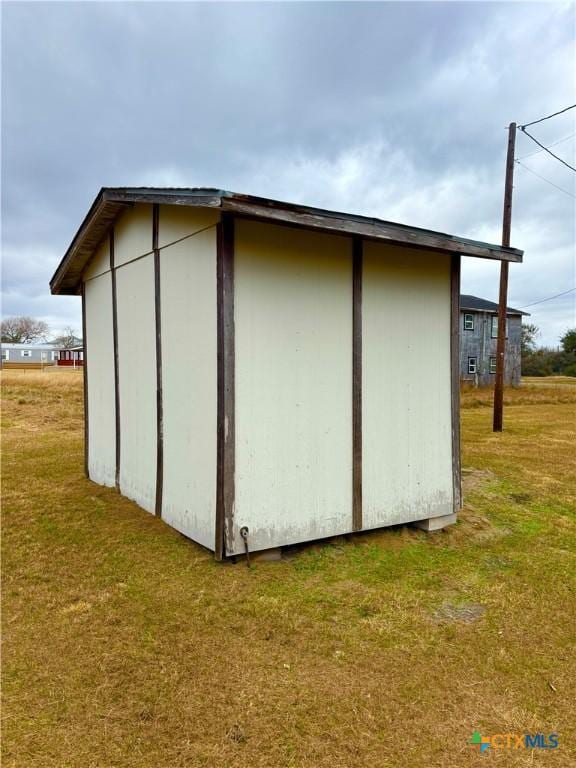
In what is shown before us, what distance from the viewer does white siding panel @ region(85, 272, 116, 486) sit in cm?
627

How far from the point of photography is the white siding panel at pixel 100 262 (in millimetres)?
6161

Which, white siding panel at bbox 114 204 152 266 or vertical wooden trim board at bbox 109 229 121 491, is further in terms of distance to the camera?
vertical wooden trim board at bbox 109 229 121 491

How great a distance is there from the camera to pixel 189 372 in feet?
13.9

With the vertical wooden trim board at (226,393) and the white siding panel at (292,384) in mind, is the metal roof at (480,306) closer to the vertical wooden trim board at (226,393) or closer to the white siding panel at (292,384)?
the white siding panel at (292,384)

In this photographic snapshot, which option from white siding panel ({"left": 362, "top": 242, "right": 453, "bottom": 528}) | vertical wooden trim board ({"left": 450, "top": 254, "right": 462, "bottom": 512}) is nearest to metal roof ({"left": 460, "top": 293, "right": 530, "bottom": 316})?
vertical wooden trim board ({"left": 450, "top": 254, "right": 462, "bottom": 512})

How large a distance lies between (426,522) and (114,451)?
412 centimetres

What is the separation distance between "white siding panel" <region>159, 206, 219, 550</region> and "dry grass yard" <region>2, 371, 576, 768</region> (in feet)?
1.38

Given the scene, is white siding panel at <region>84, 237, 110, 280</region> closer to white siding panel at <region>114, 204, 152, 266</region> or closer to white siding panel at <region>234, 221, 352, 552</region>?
white siding panel at <region>114, 204, 152, 266</region>

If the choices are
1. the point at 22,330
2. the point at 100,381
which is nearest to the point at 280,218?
the point at 100,381

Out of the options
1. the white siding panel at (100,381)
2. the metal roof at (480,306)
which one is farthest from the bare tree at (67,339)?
the white siding panel at (100,381)

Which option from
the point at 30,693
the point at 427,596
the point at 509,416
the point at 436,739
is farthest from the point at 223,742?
the point at 509,416

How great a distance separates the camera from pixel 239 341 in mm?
3758

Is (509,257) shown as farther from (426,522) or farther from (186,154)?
(186,154)

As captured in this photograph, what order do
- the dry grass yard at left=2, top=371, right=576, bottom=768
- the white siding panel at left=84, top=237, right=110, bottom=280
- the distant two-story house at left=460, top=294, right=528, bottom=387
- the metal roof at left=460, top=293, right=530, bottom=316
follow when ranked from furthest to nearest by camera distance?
the metal roof at left=460, top=293, right=530, bottom=316 < the distant two-story house at left=460, top=294, right=528, bottom=387 < the white siding panel at left=84, top=237, right=110, bottom=280 < the dry grass yard at left=2, top=371, right=576, bottom=768
